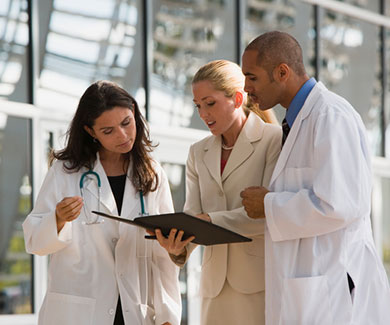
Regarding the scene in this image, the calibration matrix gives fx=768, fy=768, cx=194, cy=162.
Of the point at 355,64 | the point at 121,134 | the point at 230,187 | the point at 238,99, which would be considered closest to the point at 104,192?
the point at 121,134

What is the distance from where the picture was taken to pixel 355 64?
8.28m

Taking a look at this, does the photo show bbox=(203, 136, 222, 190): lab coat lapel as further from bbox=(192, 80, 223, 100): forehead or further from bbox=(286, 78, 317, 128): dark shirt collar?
bbox=(286, 78, 317, 128): dark shirt collar

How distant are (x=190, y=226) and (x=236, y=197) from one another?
0.36m

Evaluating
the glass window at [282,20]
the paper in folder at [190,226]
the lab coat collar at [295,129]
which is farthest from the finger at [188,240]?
the glass window at [282,20]

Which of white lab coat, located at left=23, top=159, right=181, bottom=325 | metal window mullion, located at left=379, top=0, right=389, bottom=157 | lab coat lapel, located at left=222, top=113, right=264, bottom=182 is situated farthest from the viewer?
metal window mullion, located at left=379, top=0, right=389, bottom=157

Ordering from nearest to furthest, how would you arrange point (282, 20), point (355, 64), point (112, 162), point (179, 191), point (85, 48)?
point (112, 162)
point (85, 48)
point (179, 191)
point (282, 20)
point (355, 64)

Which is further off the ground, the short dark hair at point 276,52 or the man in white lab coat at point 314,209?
the short dark hair at point 276,52

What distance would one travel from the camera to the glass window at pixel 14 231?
547 centimetres

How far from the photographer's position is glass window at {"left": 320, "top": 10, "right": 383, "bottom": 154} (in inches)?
319

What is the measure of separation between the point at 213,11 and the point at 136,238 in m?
4.38

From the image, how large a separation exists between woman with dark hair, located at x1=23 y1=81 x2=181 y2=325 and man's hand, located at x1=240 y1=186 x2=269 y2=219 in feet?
1.60

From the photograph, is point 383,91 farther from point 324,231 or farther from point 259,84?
point 324,231

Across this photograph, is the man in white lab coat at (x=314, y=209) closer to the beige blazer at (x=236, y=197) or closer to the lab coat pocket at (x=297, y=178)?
the lab coat pocket at (x=297, y=178)

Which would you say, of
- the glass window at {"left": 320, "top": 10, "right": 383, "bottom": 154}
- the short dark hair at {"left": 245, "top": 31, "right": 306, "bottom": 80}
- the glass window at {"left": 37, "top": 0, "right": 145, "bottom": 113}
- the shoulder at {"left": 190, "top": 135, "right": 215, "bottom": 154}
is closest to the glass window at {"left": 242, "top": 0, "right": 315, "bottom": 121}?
the glass window at {"left": 320, "top": 10, "right": 383, "bottom": 154}
